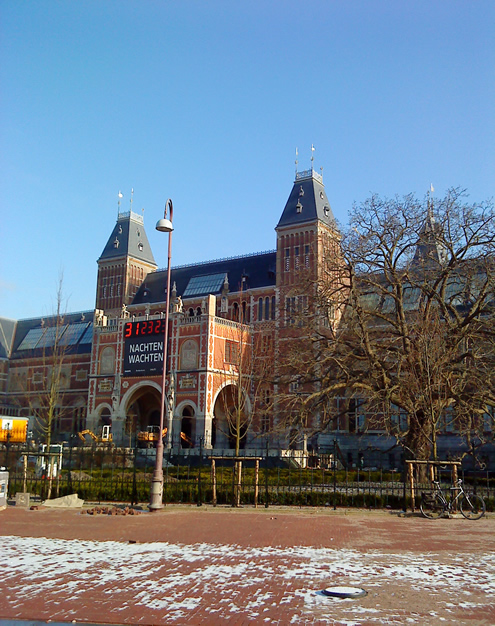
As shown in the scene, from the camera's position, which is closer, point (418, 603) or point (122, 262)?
point (418, 603)

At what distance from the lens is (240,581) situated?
795 cm

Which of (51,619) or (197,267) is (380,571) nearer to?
(51,619)

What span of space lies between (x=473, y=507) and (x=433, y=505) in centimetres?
94

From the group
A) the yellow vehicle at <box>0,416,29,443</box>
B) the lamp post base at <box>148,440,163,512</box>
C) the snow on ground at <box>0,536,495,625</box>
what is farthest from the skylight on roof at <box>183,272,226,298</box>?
the snow on ground at <box>0,536,495,625</box>

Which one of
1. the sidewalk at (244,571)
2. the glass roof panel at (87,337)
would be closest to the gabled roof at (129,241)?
the glass roof panel at (87,337)

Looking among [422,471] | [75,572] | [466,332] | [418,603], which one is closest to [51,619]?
[75,572]

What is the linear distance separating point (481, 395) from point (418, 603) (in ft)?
50.2

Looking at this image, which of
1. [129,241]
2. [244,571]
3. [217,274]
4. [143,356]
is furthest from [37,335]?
[244,571]

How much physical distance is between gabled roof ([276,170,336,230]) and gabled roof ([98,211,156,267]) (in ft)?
59.6

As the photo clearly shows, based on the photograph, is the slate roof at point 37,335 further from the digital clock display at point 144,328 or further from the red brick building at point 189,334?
the digital clock display at point 144,328

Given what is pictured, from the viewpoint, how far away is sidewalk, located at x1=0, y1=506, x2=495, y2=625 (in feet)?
21.7

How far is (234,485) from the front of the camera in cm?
1736

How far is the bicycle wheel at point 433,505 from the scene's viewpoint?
50.5 feet

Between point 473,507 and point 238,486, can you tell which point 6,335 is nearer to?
point 238,486
